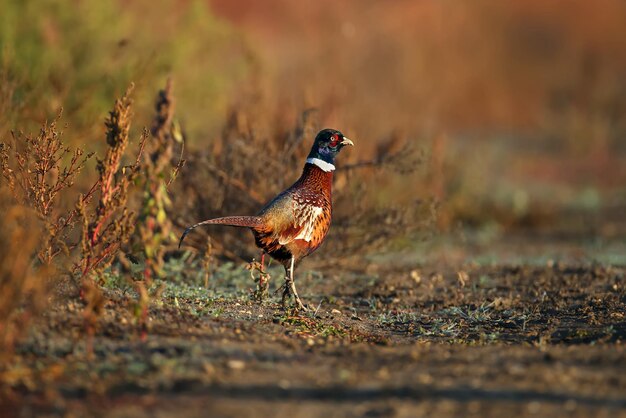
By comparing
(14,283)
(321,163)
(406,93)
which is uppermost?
(406,93)

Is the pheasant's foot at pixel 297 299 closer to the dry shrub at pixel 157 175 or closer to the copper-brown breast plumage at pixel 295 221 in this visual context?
the copper-brown breast plumage at pixel 295 221

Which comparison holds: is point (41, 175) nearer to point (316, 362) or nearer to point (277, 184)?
point (316, 362)

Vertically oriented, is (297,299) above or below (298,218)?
below

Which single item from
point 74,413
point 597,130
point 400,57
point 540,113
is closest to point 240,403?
point 74,413

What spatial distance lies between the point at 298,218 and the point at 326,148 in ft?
2.55

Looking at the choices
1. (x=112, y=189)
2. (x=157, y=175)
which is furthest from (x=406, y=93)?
(x=157, y=175)

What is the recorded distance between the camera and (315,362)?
494cm

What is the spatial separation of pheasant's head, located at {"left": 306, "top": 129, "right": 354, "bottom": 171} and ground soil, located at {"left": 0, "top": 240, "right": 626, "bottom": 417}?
3.89ft

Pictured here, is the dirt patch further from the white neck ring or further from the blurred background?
the blurred background

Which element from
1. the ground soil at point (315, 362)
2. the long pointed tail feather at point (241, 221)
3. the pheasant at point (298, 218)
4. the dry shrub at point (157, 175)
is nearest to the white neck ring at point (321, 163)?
the pheasant at point (298, 218)

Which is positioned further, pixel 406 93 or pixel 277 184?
pixel 406 93

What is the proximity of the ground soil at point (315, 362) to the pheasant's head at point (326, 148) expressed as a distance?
1.18 meters

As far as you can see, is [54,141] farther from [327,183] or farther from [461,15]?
[461,15]

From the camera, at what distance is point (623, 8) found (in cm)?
3188
